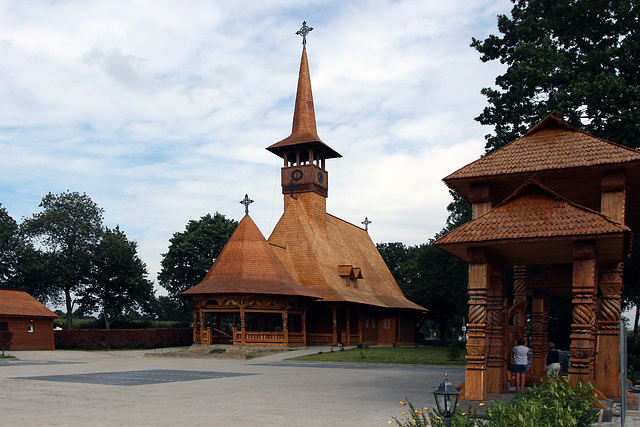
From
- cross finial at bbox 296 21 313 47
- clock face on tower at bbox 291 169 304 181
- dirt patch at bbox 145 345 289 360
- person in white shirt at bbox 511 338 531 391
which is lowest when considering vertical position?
dirt patch at bbox 145 345 289 360

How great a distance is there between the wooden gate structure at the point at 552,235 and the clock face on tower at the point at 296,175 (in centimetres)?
2907

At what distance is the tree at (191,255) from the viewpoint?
5625 cm

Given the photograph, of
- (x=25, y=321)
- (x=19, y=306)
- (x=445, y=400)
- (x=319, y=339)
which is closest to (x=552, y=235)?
(x=445, y=400)

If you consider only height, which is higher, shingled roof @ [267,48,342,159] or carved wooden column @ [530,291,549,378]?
shingled roof @ [267,48,342,159]

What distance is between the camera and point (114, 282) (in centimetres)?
5422

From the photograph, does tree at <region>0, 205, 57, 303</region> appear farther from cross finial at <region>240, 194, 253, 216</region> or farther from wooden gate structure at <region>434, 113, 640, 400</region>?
wooden gate structure at <region>434, 113, 640, 400</region>

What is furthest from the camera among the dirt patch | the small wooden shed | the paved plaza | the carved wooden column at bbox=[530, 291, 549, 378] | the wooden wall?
the wooden wall

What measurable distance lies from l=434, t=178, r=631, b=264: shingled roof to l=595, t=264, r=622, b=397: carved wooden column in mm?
659

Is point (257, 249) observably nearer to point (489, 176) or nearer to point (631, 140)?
point (631, 140)

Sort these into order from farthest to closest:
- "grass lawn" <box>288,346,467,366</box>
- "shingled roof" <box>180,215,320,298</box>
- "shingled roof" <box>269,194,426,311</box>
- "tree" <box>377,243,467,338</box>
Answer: "tree" <box>377,243,467,338</box> < "shingled roof" <box>269,194,426,311</box> < "shingled roof" <box>180,215,320,298</box> < "grass lawn" <box>288,346,467,366</box>

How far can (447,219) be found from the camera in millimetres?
64562

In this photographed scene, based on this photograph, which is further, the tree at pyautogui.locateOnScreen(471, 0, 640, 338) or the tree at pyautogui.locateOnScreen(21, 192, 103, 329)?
the tree at pyautogui.locateOnScreen(21, 192, 103, 329)

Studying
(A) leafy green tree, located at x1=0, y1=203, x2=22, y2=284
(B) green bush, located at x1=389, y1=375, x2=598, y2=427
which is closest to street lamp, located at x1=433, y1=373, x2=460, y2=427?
(B) green bush, located at x1=389, y1=375, x2=598, y2=427

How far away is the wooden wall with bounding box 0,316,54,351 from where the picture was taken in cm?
3884
